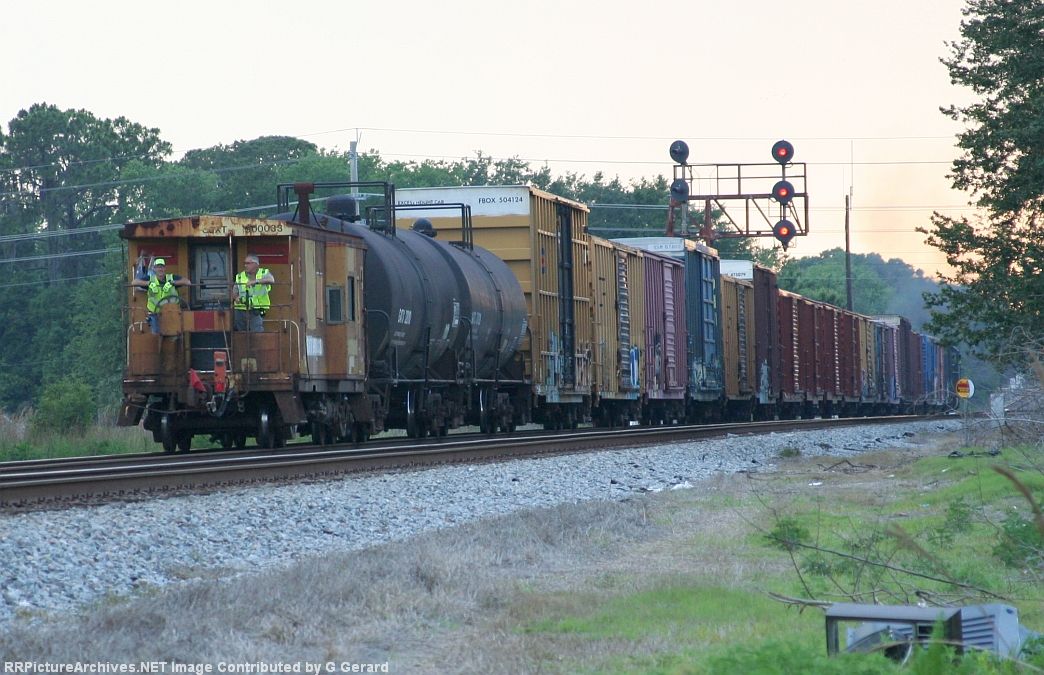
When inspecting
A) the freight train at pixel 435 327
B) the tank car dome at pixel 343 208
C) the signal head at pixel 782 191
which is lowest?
the freight train at pixel 435 327

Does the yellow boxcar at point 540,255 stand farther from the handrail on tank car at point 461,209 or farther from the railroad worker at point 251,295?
the railroad worker at point 251,295

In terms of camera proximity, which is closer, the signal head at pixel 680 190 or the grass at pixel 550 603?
the grass at pixel 550 603

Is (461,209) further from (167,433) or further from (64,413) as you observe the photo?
(64,413)

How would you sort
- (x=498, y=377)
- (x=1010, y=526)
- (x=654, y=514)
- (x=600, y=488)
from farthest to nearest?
(x=498, y=377) → (x=600, y=488) → (x=654, y=514) → (x=1010, y=526)

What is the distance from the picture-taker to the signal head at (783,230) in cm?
4262

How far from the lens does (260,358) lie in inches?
675

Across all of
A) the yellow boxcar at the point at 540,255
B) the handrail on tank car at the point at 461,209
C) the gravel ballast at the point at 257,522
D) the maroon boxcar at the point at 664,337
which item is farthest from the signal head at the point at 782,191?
the gravel ballast at the point at 257,522

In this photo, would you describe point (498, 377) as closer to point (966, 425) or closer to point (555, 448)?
point (555, 448)

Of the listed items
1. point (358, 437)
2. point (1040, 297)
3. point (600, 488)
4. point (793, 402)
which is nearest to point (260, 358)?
point (358, 437)

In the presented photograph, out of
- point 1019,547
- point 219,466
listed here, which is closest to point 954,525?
point 1019,547

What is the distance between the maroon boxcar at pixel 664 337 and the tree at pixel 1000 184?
21.5 feet

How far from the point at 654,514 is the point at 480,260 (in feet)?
38.0

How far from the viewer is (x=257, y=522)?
403 inches

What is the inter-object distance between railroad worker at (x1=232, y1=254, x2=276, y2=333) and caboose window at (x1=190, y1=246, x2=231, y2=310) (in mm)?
365
